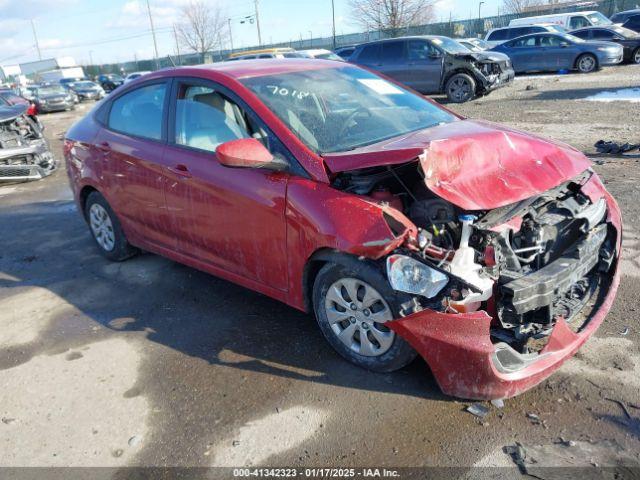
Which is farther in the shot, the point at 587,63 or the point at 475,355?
the point at 587,63

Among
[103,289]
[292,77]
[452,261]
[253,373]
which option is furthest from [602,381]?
[103,289]

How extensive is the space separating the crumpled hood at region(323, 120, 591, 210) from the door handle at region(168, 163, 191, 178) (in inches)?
47.5

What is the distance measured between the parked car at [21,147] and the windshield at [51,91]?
1767cm

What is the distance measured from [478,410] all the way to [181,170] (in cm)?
257

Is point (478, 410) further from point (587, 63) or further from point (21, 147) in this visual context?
point (587, 63)

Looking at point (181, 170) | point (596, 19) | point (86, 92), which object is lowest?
point (86, 92)

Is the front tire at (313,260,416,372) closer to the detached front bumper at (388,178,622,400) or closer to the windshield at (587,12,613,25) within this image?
the detached front bumper at (388,178,622,400)

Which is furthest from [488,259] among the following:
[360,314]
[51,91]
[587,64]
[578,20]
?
[51,91]

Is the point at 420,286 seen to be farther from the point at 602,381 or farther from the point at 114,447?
the point at 114,447

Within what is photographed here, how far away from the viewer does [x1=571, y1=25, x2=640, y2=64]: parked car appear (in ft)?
60.9

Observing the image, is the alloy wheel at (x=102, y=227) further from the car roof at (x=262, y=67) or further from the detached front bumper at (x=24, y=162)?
the detached front bumper at (x=24, y=162)

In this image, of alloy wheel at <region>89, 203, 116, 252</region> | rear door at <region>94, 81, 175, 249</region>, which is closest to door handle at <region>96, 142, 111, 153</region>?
rear door at <region>94, 81, 175, 249</region>

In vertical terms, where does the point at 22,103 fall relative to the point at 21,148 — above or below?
above

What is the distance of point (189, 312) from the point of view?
4184 millimetres
